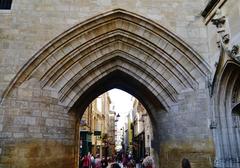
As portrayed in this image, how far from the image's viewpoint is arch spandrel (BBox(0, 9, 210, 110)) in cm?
492

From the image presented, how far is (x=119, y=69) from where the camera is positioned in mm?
5652

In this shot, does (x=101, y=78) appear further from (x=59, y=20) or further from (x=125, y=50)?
(x=59, y=20)

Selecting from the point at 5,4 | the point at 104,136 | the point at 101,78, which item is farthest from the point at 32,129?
the point at 104,136

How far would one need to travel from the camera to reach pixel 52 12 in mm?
5148

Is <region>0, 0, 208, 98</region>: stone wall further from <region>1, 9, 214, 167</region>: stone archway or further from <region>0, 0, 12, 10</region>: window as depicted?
<region>0, 0, 12, 10</region>: window

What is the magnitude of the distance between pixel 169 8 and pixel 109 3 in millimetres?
1254

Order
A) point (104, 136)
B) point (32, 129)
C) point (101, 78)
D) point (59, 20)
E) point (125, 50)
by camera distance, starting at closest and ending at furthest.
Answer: point (32, 129), point (59, 20), point (125, 50), point (101, 78), point (104, 136)

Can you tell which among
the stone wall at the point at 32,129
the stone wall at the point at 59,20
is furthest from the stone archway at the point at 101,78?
the stone wall at the point at 59,20

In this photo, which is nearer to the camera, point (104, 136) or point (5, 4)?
point (5, 4)

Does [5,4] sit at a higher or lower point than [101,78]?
higher

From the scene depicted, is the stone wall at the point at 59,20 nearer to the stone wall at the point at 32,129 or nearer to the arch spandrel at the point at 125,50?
the arch spandrel at the point at 125,50

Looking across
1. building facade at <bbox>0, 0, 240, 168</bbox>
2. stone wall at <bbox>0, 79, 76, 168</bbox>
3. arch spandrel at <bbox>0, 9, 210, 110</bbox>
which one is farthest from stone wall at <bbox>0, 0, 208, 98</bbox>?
stone wall at <bbox>0, 79, 76, 168</bbox>

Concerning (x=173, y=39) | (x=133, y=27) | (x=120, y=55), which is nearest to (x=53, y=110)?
(x=120, y=55)

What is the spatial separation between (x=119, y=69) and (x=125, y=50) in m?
0.46
